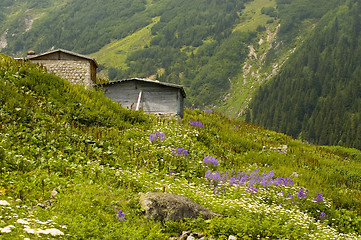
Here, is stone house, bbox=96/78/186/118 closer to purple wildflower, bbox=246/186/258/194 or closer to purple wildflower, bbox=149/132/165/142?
purple wildflower, bbox=149/132/165/142

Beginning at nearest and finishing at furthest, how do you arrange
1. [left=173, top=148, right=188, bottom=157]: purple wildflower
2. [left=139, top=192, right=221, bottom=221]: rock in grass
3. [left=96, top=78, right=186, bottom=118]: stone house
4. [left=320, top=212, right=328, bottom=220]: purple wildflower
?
1. [left=139, top=192, right=221, bottom=221]: rock in grass
2. [left=320, top=212, right=328, bottom=220]: purple wildflower
3. [left=173, top=148, right=188, bottom=157]: purple wildflower
4. [left=96, top=78, right=186, bottom=118]: stone house

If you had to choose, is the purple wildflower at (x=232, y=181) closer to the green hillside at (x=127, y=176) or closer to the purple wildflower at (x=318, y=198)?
the green hillside at (x=127, y=176)

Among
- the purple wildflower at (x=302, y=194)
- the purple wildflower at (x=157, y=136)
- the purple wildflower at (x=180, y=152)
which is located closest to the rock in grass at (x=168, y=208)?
the purple wildflower at (x=302, y=194)

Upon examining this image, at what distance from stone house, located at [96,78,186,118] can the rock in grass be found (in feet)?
57.1

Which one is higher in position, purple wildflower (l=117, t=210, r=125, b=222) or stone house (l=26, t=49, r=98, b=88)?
stone house (l=26, t=49, r=98, b=88)

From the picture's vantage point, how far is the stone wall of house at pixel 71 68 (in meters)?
29.8

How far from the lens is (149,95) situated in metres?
28.5

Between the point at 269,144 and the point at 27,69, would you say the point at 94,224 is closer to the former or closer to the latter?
the point at 27,69

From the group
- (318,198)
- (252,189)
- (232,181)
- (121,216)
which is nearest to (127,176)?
(121,216)

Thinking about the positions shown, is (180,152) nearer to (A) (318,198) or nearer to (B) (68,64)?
(A) (318,198)

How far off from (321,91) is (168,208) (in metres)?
157

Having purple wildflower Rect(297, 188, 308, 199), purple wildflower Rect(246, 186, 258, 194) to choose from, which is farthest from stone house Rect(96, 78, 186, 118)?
purple wildflower Rect(246, 186, 258, 194)

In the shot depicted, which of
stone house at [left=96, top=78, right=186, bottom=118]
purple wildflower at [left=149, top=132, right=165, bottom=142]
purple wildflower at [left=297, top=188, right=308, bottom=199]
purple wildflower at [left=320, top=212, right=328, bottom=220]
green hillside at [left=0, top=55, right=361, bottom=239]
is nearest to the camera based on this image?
green hillside at [left=0, top=55, right=361, bottom=239]

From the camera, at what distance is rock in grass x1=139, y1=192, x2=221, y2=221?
993 centimetres
